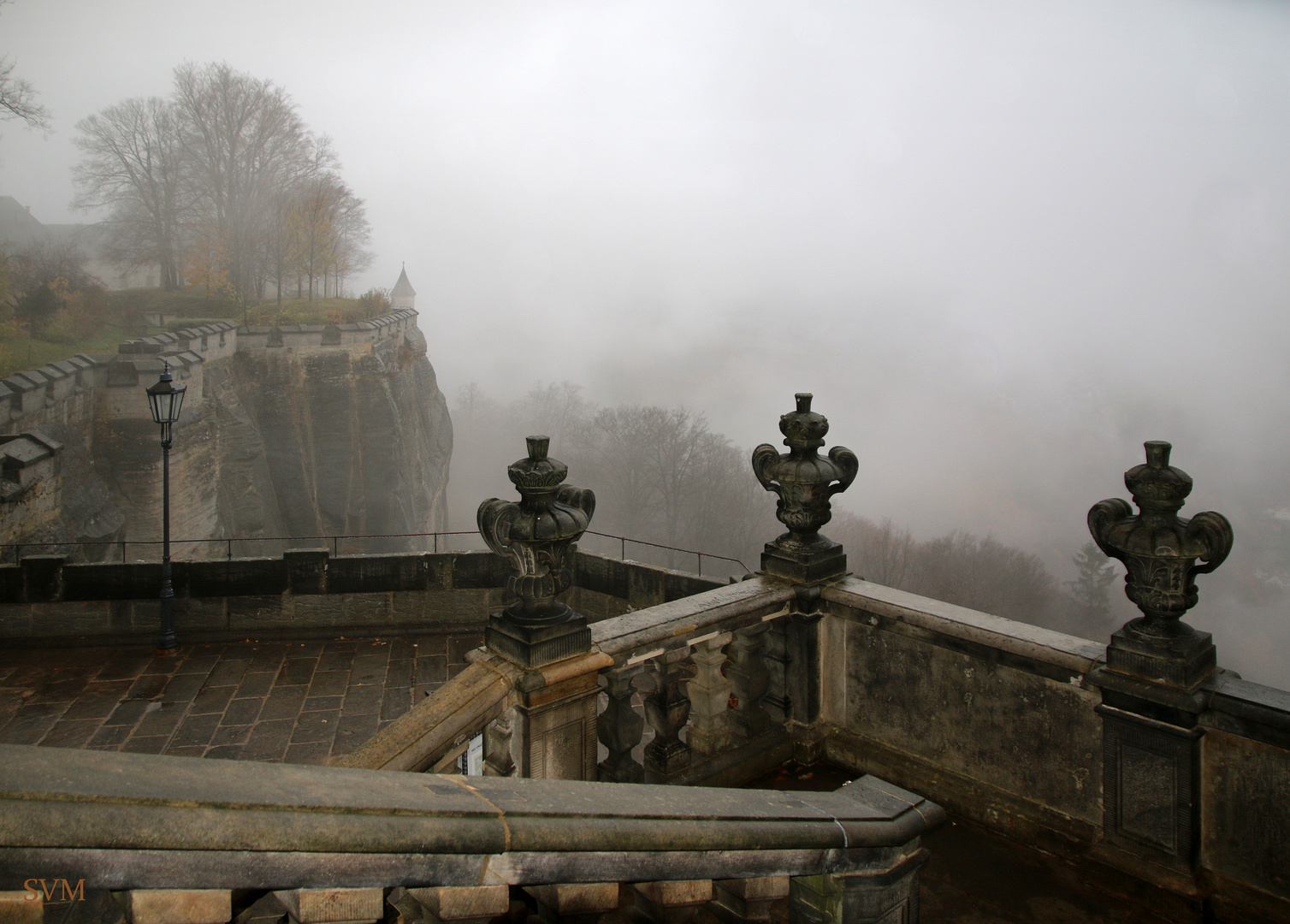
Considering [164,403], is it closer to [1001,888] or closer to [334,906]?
[1001,888]

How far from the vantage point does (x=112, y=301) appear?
33.5 m

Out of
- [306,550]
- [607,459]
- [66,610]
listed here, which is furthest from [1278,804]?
[607,459]

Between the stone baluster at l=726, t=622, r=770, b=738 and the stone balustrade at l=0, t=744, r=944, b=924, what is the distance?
2232mm

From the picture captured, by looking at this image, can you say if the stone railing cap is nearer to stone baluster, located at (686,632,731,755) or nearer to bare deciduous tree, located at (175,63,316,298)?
stone baluster, located at (686,632,731,755)

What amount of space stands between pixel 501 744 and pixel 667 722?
937 millimetres

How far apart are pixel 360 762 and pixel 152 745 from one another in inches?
226

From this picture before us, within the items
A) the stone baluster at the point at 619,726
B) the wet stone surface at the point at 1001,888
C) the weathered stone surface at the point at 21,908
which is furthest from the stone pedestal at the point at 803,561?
the weathered stone surface at the point at 21,908

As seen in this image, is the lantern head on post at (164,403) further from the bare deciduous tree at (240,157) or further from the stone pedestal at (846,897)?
the bare deciduous tree at (240,157)

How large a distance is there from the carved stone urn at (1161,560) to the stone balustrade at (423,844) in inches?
68.6

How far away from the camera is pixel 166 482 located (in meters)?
9.82

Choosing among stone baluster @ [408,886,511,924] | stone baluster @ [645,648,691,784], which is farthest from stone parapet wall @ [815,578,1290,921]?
stone baluster @ [408,886,511,924]

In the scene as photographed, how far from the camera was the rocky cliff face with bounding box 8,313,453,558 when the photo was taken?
24.9 metres

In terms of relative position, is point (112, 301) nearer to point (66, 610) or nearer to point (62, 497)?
point (62, 497)

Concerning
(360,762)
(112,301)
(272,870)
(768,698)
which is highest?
(112,301)
